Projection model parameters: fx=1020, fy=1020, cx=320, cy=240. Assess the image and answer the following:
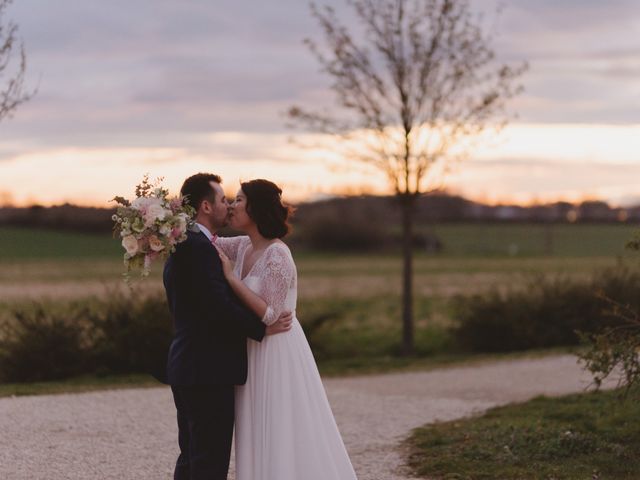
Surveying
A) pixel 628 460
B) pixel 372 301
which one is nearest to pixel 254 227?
pixel 628 460

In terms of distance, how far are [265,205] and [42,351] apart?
30.9ft

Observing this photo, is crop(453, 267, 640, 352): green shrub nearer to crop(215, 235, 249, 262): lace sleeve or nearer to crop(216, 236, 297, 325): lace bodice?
crop(215, 235, 249, 262): lace sleeve

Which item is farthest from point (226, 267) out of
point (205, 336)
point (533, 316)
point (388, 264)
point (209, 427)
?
point (388, 264)

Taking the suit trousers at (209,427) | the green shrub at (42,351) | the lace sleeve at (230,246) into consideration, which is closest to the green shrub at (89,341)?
the green shrub at (42,351)

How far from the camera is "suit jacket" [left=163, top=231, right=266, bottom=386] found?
18.6ft

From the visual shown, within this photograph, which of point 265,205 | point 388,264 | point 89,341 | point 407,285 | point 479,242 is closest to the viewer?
point 265,205

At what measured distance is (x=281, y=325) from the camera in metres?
6.00

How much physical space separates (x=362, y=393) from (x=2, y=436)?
15.5 ft

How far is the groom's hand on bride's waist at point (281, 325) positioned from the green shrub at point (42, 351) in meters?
9.08

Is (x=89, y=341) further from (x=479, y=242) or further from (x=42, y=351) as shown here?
(x=479, y=242)

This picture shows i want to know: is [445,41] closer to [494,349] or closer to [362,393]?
[494,349]

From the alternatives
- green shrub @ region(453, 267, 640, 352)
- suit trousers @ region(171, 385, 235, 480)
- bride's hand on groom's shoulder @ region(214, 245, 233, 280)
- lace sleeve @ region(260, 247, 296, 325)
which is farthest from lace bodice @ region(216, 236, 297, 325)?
green shrub @ region(453, 267, 640, 352)

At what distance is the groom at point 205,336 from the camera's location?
18.7ft

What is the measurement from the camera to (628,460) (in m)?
8.49
